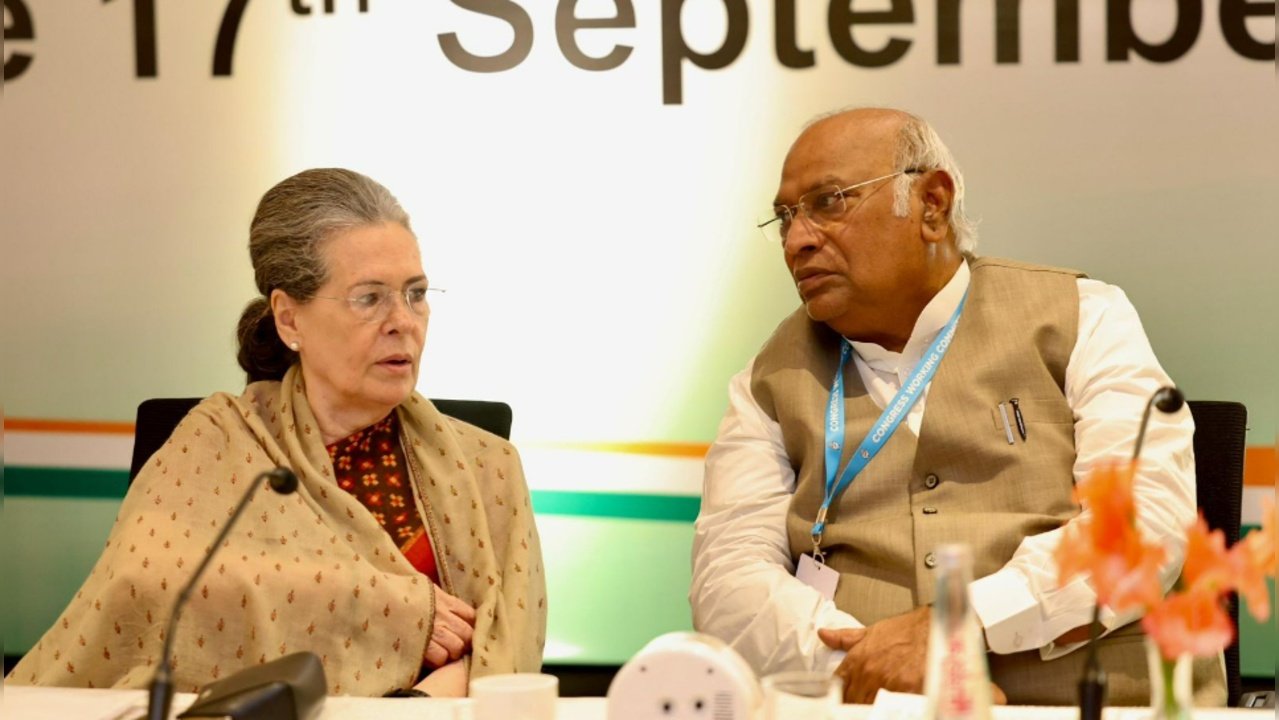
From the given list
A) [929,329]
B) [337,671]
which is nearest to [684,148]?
[929,329]

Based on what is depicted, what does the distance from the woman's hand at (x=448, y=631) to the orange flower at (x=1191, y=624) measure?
156 cm

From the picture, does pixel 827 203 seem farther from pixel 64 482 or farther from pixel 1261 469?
pixel 64 482

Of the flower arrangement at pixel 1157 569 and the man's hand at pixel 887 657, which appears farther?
the man's hand at pixel 887 657

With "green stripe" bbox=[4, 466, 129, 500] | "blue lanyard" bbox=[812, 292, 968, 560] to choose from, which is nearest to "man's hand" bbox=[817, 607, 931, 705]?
"blue lanyard" bbox=[812, 292, 968, 560]

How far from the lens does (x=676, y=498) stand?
3932 millimetres

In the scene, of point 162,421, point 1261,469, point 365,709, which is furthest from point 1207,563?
point 1261,469

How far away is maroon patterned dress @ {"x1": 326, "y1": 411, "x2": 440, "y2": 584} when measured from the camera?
105 inches

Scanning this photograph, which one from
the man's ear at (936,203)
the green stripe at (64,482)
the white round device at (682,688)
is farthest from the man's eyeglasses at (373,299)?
the green stripe at (64,482)

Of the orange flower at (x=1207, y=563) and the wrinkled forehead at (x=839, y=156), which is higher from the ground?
the wrinkled forehead at (x=839, y=156)

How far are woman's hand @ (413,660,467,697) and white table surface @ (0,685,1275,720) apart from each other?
1.85ft

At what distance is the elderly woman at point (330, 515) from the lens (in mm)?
2438

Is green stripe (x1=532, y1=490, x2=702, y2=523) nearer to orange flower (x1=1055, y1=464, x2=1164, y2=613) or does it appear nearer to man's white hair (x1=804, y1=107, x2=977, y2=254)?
man's white hair (x1=804, y1=107, x2=977, y2=254)

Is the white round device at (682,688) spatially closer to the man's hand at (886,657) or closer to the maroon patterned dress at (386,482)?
the man's hand at (886,657)

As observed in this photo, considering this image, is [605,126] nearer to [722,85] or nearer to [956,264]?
[722,85]
